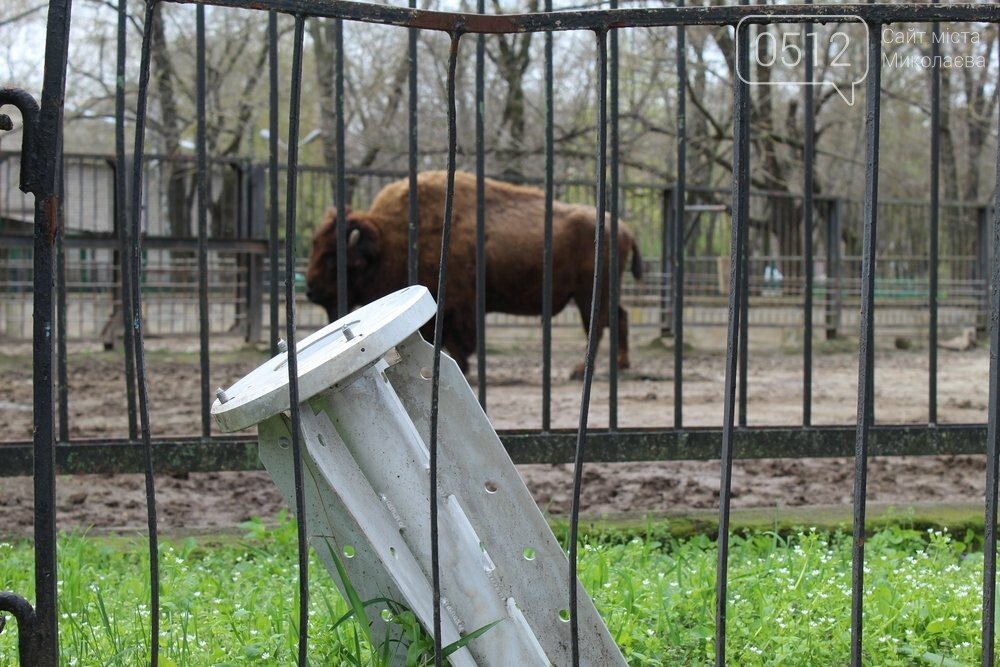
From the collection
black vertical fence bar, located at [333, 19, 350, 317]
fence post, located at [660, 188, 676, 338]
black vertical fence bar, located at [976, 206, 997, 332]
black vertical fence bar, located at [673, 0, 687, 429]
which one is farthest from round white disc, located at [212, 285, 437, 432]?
black vertical fence bar, located at [976, 206, 997, 332]

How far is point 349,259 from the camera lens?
9.05 m

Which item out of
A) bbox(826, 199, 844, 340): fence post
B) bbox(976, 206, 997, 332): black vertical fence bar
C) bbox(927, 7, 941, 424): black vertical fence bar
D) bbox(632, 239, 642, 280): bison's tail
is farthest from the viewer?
bbox(976, 206, 997, 332): black vertical fence bar

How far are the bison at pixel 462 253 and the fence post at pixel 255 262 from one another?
257 centimetres

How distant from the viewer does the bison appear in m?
9.17

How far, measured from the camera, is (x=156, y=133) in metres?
20.7

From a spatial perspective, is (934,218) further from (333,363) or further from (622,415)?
(622,415)

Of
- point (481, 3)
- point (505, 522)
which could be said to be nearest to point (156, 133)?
point (481, 3)

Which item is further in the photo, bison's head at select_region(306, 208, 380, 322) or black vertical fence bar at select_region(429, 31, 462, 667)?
bison's head at select_region(306, 208, 380, 322)

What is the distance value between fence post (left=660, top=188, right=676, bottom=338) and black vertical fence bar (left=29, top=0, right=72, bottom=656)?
13.0 m

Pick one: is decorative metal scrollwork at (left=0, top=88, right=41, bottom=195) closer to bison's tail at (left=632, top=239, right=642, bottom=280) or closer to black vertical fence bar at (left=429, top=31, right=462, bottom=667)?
black vertical fence bar at (left=429, top=31, right=462, bottom=667)

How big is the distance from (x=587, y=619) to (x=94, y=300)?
11.1 metres

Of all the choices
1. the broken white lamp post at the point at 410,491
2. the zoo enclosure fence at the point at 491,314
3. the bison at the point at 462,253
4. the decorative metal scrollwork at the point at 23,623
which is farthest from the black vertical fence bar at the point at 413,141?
the zoo enclosure fence at the point at 491,314

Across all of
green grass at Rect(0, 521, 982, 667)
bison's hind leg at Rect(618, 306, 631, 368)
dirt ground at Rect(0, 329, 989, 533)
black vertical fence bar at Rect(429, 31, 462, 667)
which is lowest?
dirt ground at Rect(0, 329, 989, 533)

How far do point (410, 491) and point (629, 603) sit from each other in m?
0.91
